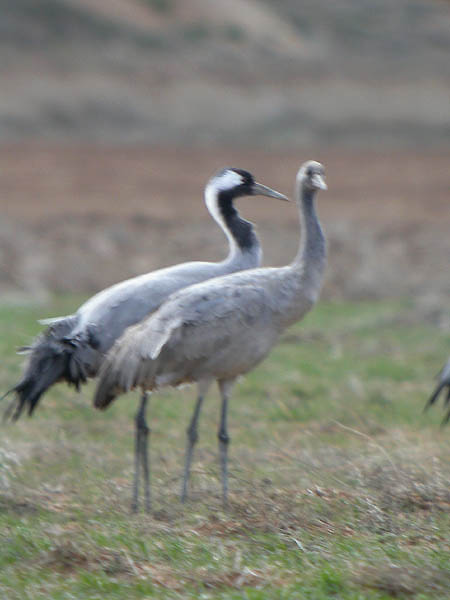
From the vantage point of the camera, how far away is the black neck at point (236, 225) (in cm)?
673

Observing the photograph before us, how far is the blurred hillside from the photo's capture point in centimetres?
2611

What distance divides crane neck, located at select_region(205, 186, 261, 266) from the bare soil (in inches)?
282

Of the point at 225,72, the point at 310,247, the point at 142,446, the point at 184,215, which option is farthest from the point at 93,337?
the point at 225,72

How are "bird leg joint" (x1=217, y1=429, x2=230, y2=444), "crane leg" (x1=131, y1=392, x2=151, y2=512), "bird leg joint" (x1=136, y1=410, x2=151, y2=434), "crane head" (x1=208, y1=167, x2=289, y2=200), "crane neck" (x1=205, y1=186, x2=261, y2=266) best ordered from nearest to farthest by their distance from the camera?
"crane leg" (x1=131, y1=392, x2=151, y2=512) < "bird leg joint" (x1=217, y1=429, x2=230, y2=444) < "bird leg joint" (x1=136, y1=410, x2=151, y2=434) < "crane neck" (x1=205, y1=186, x2=261, y2=266) < "crane head" (x1=208, y1=167, x2=289, y2=200)

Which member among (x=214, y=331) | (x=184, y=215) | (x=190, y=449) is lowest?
(x=190, y=449)

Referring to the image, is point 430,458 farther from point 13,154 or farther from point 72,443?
point 13,154

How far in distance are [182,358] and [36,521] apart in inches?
38.5

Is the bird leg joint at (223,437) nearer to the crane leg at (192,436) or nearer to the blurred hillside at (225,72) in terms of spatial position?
the crane leg at (192,436)

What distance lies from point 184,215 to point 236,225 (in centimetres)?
1137

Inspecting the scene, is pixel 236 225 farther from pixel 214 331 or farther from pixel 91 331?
pixel 214 331

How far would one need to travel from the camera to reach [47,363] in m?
5.95

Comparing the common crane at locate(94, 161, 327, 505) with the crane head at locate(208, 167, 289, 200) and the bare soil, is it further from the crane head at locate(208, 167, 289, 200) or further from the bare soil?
the bare soil

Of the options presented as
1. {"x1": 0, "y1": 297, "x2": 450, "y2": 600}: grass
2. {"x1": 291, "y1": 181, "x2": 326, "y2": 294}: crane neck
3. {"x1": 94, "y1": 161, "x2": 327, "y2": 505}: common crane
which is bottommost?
{"x1": 0, "y1": 297, "x2": 450, "y2": 600}: grass

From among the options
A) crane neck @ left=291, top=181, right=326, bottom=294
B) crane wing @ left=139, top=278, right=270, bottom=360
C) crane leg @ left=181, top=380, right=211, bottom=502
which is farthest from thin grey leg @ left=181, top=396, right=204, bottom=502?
crane neck @ left=291, top=181, right=326, bottom=294
